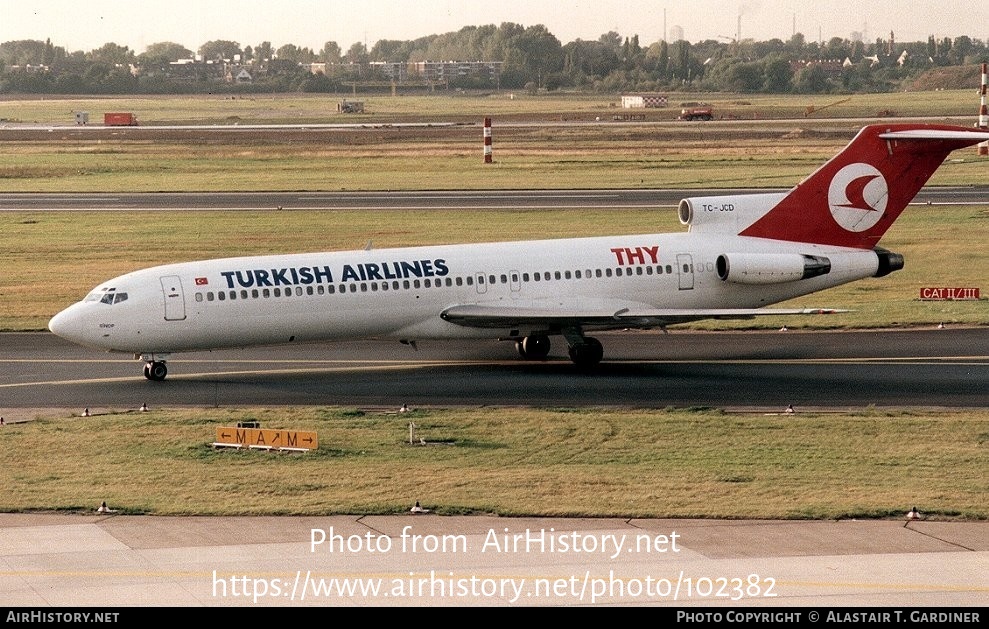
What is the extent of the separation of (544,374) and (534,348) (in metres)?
2.31

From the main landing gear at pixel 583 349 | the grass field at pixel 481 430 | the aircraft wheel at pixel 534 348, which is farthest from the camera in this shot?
the aircraft wheel at pixel 534 348

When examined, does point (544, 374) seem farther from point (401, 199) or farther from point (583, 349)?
point (401, 199)

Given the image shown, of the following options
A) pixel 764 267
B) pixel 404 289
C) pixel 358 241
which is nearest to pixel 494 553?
pixel 404 289

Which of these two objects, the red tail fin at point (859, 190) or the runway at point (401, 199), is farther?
the runway at point (401, 199)

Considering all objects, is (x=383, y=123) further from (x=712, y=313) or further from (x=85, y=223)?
(x=712, y=313)

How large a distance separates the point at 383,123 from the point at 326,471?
14243cm

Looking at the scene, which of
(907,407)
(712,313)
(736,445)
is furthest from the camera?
(712,313)

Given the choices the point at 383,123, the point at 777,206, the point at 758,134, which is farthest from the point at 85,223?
the point at 383,123

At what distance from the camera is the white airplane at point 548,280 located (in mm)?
36969

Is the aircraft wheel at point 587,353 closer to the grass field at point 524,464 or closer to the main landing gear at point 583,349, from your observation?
the main landing gear at point 583,349

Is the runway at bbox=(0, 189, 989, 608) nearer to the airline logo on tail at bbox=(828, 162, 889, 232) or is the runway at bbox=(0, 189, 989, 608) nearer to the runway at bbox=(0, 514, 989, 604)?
the runway at bbox=(0, 514, 989, 604)

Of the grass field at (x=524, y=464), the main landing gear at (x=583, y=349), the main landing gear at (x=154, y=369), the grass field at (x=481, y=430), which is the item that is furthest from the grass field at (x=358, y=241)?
the grass field at (x=524, y=464)

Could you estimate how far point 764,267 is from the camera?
40.6 meters

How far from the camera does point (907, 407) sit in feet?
110
